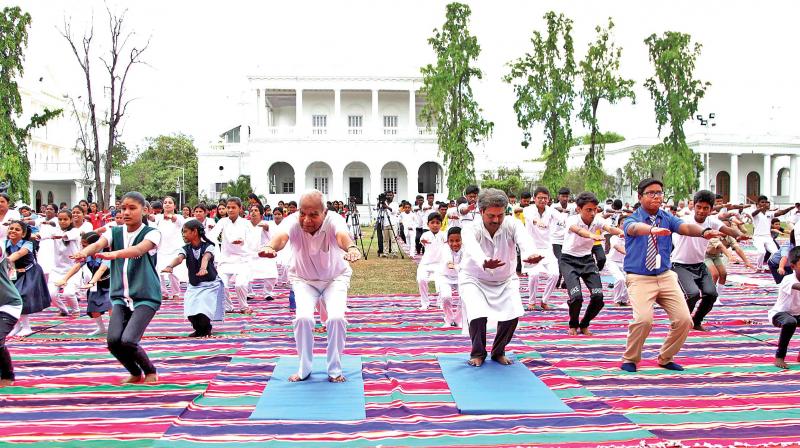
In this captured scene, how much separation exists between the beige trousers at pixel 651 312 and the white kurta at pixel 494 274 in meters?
1.13

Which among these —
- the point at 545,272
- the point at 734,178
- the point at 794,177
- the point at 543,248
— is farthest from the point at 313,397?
the point at 794,177

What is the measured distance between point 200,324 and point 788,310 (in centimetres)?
650

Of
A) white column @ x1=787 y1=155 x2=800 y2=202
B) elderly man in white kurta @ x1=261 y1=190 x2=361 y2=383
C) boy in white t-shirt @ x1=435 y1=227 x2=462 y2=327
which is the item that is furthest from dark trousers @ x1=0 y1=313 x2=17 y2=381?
white column @ x1=787 y1=155 x2=800 y2=202

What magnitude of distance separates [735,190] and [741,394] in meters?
53.1

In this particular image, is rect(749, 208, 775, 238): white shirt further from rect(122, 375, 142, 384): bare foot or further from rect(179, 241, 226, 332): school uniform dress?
rect(122, 375, 142, 384): bare foot

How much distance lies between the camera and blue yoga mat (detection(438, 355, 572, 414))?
5266mm

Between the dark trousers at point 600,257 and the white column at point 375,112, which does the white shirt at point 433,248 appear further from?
the white column at point 375,112

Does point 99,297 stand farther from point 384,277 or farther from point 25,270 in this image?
point 384,277

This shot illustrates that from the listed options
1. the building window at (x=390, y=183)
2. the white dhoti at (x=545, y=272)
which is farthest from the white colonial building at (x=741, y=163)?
the white dhoti at (x=545, y=272)

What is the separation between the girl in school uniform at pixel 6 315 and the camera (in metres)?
6.05

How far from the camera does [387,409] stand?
533cm

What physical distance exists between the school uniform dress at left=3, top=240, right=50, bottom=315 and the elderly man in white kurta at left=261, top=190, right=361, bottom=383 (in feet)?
12.6

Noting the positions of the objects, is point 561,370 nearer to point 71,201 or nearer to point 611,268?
point 611,268

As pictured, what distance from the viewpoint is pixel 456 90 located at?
91.3ft
